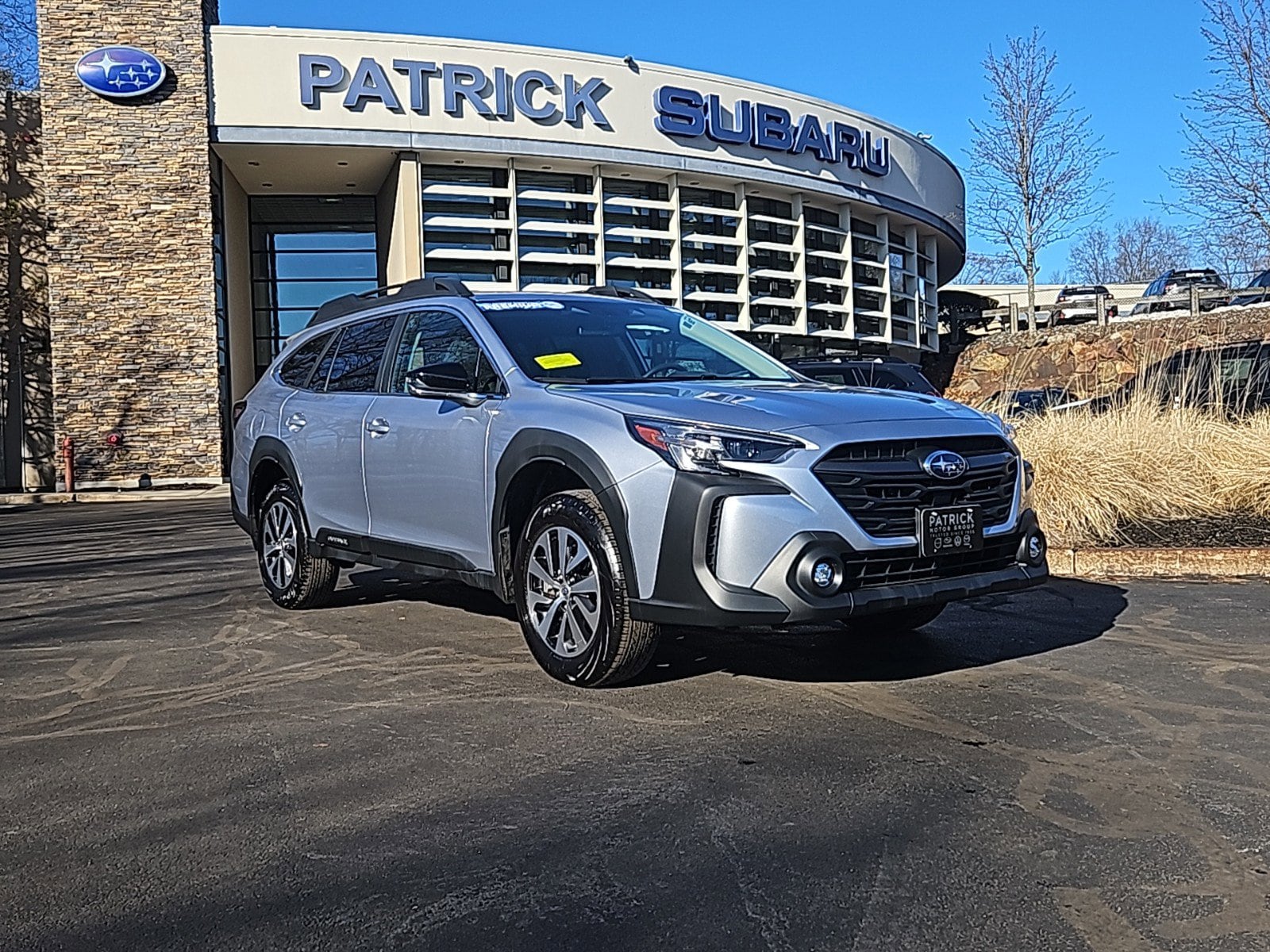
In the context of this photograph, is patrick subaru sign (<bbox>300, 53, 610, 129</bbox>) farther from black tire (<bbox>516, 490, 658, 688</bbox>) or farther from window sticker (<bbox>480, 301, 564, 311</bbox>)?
black tire (<bbox>516, 490, 658, 688</bbox>)

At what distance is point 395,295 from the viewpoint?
272 inches

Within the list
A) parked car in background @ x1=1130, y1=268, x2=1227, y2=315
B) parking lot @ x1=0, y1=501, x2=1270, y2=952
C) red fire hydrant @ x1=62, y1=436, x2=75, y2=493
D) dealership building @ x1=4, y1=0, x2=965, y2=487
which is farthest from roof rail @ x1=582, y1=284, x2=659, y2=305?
parked car in background @ x1=1130, y1=268, x2=1227, y2=315

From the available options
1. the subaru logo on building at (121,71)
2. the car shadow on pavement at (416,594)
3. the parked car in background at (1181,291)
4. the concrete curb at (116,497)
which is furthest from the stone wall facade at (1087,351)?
the subaru logo on building at (121,71)

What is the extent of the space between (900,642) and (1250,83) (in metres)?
13.8

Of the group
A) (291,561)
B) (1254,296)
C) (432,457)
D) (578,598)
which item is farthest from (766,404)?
(1254,296)

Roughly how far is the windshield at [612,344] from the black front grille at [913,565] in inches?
58.9

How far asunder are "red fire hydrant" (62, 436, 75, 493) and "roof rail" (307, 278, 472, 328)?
15.5m

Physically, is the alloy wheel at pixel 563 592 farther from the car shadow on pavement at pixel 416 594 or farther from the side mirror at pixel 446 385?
the car shadow on pavement at pixel 416 594

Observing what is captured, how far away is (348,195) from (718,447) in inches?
990

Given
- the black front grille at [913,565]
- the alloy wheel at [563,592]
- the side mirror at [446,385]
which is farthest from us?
the side mirror at [446,385]

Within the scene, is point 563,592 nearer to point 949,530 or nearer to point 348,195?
point 949,530

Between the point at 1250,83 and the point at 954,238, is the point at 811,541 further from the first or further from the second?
the point at 954,238

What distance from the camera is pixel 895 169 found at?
102 feet

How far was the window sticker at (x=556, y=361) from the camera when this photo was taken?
566cm
